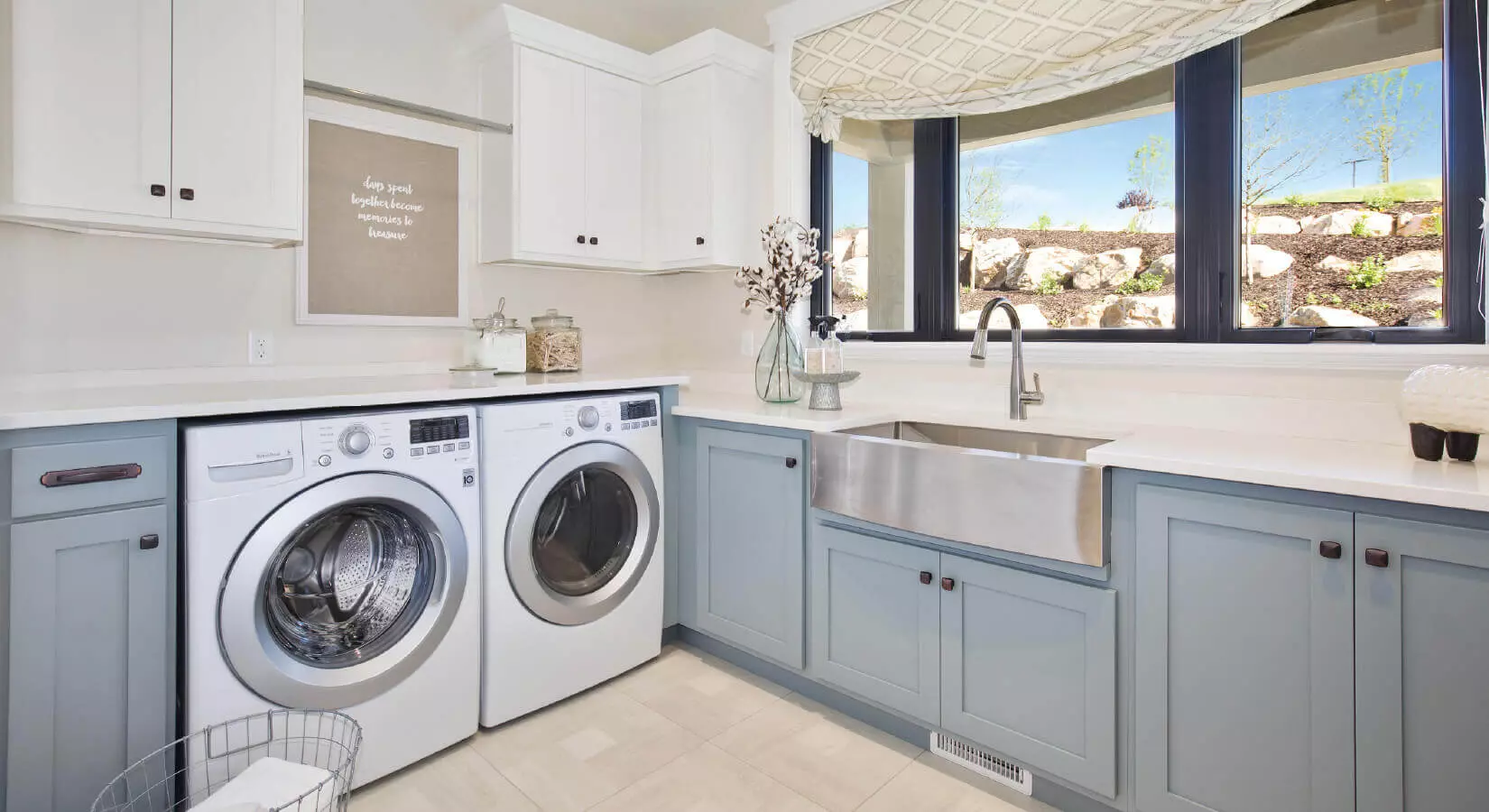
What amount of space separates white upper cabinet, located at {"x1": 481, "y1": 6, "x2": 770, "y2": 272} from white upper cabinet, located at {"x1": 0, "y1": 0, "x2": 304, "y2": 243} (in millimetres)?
736

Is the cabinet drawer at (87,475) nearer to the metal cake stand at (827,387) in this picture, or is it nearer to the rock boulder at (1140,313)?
the metal cake stand at (827,387)

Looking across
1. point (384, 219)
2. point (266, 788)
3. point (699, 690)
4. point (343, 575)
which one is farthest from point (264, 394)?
point (699, 690)

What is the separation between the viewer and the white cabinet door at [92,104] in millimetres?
1696

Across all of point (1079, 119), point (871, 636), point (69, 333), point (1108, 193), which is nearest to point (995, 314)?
point (1108, 193)

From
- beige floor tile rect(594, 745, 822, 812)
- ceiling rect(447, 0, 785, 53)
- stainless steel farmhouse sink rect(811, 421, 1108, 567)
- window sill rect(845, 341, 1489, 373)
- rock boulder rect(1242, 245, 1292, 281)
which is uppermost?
ceiling rect(447, 0, 785, 53)

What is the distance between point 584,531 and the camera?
2.45 m

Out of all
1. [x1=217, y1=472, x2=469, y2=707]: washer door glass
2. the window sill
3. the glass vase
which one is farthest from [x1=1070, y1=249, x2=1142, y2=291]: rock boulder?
[x1=217, y1=472, x2=469, y2=707]: washer door glass

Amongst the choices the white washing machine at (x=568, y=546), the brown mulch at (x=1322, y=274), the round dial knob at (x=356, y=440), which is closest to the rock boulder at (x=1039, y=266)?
the brown mulch at (x=1322, y=274)

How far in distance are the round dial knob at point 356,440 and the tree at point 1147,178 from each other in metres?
2.25

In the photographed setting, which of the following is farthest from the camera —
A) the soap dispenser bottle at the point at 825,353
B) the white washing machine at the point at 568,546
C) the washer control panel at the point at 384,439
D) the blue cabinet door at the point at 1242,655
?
the soap dispenser bottle at the point at 825,353

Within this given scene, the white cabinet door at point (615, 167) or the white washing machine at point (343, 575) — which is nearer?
the white washing machine at point (343, 575)

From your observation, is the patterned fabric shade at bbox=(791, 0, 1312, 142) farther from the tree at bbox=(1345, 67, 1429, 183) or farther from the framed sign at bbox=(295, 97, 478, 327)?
the framed sign at bbox=(295, 97, 478, 327)

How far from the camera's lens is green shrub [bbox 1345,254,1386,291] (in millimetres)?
1899

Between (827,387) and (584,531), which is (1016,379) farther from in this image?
(584,531)
